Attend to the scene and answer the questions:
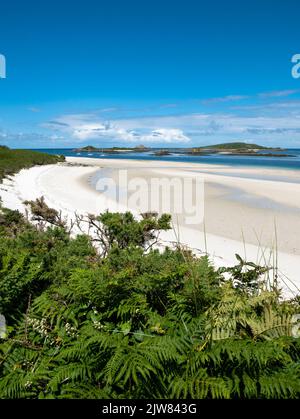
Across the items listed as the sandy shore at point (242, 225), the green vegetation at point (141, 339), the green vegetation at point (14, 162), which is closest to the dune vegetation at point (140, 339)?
the green vegetation at point (141, 339)

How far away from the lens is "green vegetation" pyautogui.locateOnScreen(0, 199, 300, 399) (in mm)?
1675

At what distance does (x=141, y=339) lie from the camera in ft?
6.31

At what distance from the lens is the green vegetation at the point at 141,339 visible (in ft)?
5.49

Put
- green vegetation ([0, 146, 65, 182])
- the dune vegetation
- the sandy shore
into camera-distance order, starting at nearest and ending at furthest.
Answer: the dune vegetation
the sandy shore
green vegetation ([0, 146, 65, 182])

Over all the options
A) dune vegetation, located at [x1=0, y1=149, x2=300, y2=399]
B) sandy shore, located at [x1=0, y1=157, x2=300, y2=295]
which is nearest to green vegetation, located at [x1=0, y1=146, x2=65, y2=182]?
sandy shore, located at [x1=0, y1=157, x2=300, y2=295]

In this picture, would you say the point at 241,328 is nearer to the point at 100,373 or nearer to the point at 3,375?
the point at 100,373

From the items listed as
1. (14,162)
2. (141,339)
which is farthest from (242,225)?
(14,162)

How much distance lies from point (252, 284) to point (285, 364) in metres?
1.37

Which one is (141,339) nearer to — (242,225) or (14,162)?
(242,225)

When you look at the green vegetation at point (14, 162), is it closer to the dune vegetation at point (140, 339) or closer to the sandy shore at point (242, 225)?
the sandy shore at point (242, 225)

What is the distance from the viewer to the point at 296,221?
1169cm

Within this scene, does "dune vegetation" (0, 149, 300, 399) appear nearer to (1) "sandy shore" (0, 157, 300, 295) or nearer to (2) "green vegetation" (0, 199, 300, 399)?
(2) "green vegetation" (0, 199, 300, 399)

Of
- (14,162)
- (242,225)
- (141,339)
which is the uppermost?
(14,162)
